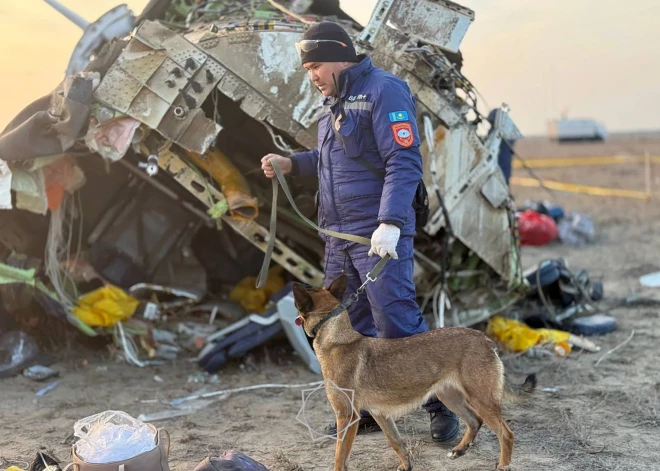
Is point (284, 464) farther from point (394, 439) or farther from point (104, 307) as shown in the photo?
point (104, 307)

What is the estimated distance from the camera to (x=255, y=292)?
6980 millimetres

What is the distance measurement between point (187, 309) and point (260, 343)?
1.22 meters

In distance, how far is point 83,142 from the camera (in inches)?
219

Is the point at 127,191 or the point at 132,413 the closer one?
the point at 132,413

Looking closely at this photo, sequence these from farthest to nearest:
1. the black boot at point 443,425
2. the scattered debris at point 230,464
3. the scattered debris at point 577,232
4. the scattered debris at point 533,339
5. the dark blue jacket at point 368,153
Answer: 1. the scattered debris at point 577,232
2. the scattered debris at point 533,339
3. the black boot at point 443,425
4. the dark blue jacket at point 368,153
5. the scattered debris at point 230,464

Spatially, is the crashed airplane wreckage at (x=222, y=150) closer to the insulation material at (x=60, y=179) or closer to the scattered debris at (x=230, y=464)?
the insulation material at (x=60, y=179)

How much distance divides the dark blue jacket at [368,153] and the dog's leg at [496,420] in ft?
3.29

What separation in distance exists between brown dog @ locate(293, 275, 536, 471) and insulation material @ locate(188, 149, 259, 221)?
2147 mm

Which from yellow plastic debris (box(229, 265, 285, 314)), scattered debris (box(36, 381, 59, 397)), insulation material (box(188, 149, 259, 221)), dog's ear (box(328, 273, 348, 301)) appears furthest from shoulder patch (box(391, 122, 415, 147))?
yellow plastic debris (box(229, 265, 285, 314))

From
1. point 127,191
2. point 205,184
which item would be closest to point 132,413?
point 205,184

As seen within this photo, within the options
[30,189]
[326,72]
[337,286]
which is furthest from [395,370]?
[30,189]

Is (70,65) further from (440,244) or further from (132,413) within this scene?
(440,244)

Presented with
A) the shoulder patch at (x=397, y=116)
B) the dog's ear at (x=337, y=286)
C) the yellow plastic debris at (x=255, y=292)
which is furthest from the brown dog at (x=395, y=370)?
the yellow plastic debris at (x=255, y=292)

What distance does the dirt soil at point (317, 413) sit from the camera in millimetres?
3984
